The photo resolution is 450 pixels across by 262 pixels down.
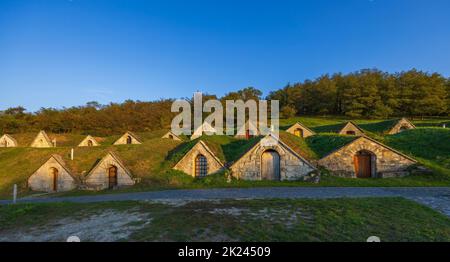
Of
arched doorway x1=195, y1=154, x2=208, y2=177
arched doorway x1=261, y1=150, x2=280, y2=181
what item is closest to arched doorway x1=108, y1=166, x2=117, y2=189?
arched doorway x1=195, y1=154, x2=208, y2=177

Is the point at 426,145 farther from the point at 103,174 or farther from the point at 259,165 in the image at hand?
the point at 103,174

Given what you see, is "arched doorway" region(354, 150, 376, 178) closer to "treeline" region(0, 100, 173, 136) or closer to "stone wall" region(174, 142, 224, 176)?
"stone wall" region(174, 142, 224, 176)

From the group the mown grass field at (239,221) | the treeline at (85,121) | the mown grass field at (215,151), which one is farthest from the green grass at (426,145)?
the treeline at (85,121)

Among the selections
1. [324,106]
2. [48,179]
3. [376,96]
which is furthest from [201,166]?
[376,96]

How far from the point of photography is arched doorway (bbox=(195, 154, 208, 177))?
21.8 meters

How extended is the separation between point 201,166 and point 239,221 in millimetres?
14429

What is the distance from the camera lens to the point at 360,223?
25.0 ft

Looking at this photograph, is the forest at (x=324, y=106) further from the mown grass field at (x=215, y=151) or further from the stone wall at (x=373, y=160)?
the stone wall at (x=373, y=160)

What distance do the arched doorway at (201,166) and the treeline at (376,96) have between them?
187 feet

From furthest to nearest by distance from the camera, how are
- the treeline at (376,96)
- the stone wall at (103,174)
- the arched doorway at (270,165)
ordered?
the treeline at (376,96) → the stone wall at (103,174) → the arched doorway at (270,165)

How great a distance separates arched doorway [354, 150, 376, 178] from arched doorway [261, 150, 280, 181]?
686 centimetres

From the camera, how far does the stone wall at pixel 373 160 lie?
19.5 meters

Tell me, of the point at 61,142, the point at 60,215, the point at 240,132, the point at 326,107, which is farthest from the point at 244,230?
the point at 326,107

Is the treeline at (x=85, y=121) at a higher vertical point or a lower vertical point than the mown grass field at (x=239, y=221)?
higher
